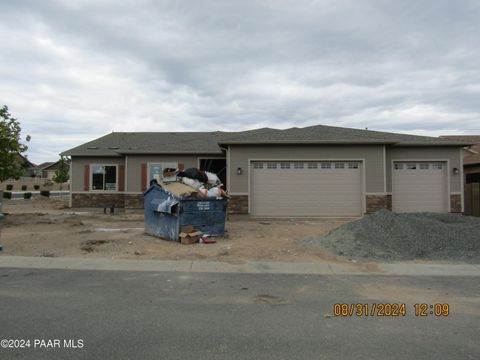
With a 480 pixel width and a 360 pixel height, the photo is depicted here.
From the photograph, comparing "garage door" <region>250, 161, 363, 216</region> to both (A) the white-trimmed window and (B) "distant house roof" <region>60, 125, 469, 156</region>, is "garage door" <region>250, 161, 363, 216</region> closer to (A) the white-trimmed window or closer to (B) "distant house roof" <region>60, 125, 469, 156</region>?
(B) "distant house roof" <region>60, 125, 469, 156</region>

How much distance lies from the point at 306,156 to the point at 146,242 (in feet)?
29.2

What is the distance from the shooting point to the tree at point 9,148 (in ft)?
49.7

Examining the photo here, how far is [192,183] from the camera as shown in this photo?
41.9 ft

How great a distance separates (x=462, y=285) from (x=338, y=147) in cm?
1117

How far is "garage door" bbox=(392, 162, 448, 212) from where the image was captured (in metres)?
18.4

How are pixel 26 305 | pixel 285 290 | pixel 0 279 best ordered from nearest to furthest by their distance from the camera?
pixel 26 305
pixel 285 290
pixel 0 279

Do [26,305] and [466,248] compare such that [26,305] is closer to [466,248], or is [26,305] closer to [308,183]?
[466,248]

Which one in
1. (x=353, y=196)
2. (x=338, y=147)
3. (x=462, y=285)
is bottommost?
A: (x=462, y=285)

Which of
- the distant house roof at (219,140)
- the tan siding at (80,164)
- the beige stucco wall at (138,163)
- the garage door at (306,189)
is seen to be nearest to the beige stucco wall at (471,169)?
the distant house roof at (219,140)

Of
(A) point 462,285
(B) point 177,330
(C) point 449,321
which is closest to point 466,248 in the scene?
(A) point 462,285

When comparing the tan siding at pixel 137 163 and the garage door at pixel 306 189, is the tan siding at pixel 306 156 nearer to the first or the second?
the garage door at pixel 306 189

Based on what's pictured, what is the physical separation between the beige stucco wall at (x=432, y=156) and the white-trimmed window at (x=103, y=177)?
561 inches

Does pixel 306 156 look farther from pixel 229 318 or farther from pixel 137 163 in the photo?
pixel 229 318

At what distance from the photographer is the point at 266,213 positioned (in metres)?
17.7
